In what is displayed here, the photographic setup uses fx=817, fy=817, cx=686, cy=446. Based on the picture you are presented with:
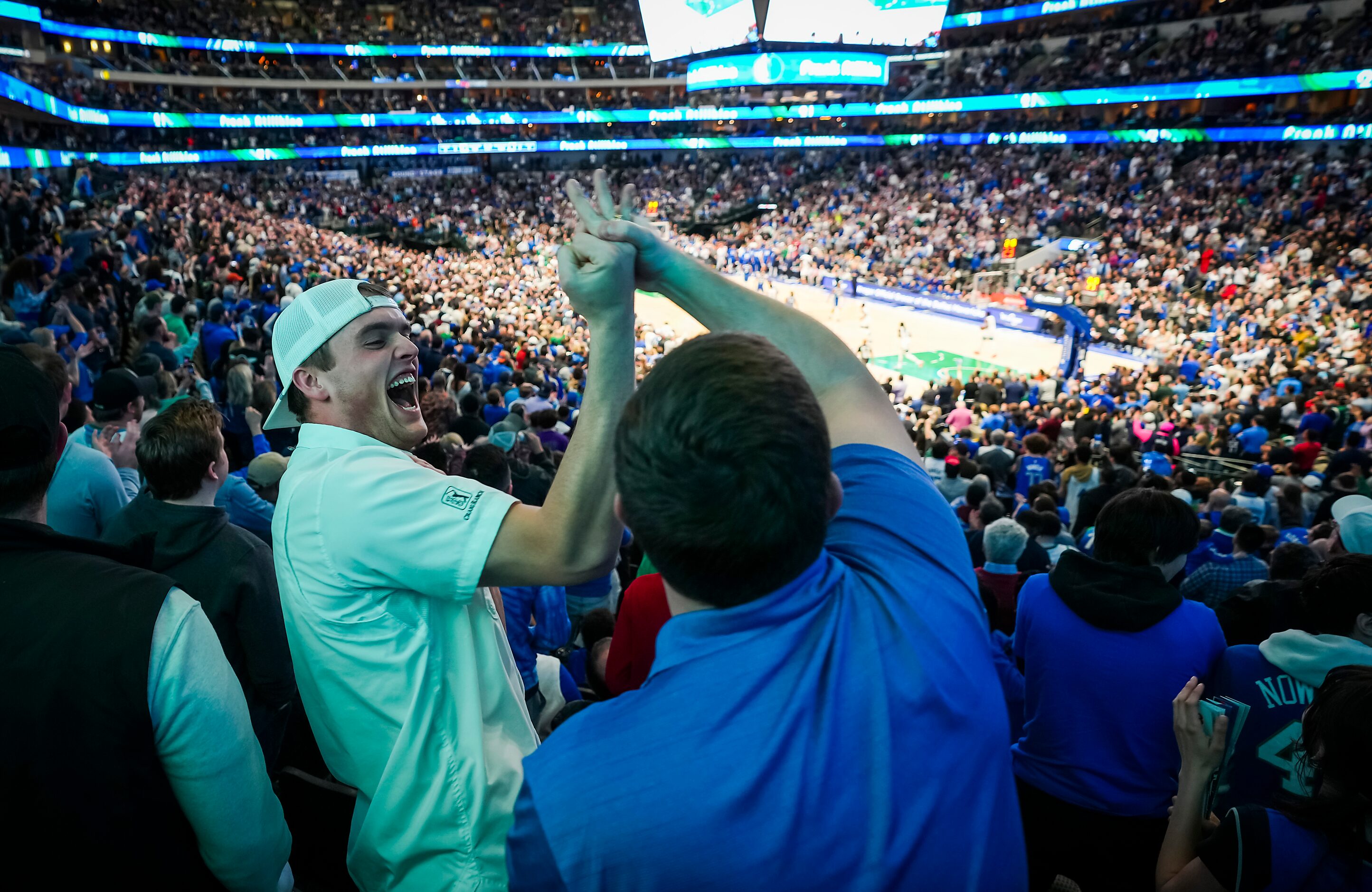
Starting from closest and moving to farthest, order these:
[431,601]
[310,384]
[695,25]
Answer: [431,601]
[310,384]
[695,25]

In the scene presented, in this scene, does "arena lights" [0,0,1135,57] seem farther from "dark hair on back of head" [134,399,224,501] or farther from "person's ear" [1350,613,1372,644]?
Result: "person's ear" [1350,613,1372,644]

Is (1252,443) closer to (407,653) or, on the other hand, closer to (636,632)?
(636,632)

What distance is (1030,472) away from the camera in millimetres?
9789

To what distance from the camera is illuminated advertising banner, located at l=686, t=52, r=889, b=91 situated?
46.7 metres

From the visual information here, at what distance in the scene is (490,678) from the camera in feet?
5.80

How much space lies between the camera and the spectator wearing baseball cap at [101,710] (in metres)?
1.56

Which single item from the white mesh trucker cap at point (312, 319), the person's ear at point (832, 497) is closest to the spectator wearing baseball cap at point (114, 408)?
the white mesh trucker cap at point (312, 319)

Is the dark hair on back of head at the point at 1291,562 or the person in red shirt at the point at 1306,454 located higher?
the dark hair on back of head at the point at 1291,562

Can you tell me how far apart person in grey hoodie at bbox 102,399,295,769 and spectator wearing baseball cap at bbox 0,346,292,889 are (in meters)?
1.07

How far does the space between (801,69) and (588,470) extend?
50.7 metres

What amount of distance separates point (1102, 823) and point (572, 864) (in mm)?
2385

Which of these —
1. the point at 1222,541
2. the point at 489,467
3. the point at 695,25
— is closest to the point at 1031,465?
the point at 1222,541

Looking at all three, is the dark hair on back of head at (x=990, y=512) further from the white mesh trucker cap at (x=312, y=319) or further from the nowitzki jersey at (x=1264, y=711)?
the white mesh trucker cap at (x=312, y=319)

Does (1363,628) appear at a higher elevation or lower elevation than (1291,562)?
higher
